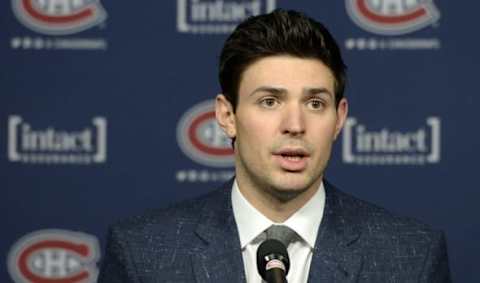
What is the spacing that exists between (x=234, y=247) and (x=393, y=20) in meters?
1.18

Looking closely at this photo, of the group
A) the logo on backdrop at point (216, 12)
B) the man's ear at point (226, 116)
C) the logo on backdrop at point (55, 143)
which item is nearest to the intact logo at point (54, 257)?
the logo on backdrop at point (55, 143)

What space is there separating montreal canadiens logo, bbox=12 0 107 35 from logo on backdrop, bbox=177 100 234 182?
1.24 ft

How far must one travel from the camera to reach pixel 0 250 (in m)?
2.92

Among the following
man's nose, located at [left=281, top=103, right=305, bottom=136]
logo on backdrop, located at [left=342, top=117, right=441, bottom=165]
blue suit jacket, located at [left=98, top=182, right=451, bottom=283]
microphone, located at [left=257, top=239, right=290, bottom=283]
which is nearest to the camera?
microphone, located at [left=257, top=239, right=290, bottom=283]

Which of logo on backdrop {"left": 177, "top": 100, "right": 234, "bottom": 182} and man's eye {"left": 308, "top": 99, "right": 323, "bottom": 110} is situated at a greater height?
man's eye {"left": 308, "top": 99, "right": 323, "bottom": 110}

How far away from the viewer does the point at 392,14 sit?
2.90 m

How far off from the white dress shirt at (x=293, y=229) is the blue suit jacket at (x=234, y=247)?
2 cm

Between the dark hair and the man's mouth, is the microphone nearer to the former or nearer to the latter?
the man's mouth

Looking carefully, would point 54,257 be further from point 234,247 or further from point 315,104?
point 315,104

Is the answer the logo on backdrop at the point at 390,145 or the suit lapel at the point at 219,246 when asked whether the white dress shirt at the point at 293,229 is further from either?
the logo on backdrop at the point at 390,145

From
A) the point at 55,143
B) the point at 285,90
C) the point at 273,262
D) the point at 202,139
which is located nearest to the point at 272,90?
the point at 285,90

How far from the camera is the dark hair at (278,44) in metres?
1.92

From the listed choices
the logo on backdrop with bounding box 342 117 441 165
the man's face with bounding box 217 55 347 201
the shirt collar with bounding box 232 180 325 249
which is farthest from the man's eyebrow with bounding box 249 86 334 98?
the logo on backdrop with bounding box 342 117 441 165

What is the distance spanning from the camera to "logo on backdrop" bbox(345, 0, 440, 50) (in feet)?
9.43
